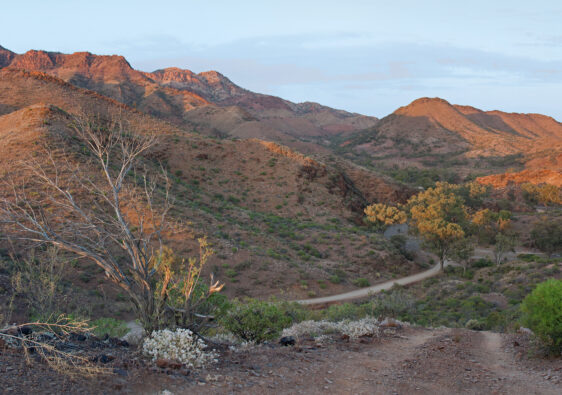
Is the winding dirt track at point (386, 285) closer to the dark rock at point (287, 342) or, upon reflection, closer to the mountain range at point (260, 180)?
the mountain range at point (260, 180)

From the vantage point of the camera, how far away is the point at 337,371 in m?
7.22

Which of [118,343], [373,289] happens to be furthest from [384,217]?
[118,343]

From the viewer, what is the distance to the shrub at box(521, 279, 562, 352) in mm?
8008

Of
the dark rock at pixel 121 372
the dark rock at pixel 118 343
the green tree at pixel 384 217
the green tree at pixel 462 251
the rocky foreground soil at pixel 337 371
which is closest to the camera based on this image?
the rocky foreground soil at pixel 337 371

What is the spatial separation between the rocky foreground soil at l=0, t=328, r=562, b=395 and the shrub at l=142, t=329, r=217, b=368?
0.18 metres

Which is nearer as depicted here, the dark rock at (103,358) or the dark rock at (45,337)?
the dark rock at (103,358)

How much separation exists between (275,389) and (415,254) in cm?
3008

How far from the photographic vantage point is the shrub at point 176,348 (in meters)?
6.53

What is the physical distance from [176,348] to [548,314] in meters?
7.02

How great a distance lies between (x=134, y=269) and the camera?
23.0ft

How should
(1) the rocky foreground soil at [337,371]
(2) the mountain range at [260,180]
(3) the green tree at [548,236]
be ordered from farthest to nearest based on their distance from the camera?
(3) the green tree at [548,236], (2) the mountain range at [260,180], (1) the rocky foreground soil at [337,371]

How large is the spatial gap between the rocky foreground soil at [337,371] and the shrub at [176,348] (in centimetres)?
18

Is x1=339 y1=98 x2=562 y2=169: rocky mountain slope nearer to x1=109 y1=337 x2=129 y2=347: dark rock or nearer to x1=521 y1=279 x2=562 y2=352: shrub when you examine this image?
x1=521 y1=279 x2=562 y2=352: shrub

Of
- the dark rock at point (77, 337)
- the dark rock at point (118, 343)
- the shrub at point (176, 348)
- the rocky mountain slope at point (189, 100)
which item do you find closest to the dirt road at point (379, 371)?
the shrub at point (176, 348)
